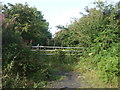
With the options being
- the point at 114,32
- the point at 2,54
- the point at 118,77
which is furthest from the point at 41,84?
the point at 114,32

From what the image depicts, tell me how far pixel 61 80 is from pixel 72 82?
0.34m

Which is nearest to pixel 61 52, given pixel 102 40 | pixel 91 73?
pixel 102 40

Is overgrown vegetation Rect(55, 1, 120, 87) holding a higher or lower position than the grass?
higher

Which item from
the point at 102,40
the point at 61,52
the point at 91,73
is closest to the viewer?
the point at 91,73

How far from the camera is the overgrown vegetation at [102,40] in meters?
3.46

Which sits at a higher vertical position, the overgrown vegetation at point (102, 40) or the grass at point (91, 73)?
the overgrown vegetation at point (102, 40)

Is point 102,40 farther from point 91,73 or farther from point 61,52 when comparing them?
point 61,52

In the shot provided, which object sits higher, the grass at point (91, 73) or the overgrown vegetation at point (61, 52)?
the overgrown vegetation at point (61, 52)

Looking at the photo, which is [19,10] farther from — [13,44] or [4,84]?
[4,84]

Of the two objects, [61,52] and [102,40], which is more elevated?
[102,40]

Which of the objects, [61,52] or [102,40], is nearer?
[102,40]

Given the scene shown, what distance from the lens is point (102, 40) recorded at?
5.11 metres

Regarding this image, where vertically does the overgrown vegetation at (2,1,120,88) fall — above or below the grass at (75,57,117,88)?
above

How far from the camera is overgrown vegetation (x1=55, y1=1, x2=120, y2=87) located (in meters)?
3.46
